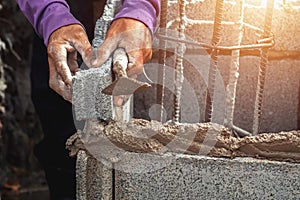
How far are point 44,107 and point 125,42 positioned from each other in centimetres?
110

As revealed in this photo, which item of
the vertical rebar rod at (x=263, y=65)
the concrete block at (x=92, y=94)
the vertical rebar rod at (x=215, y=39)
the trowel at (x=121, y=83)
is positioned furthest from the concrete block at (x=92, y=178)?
the vertical rebar rod at (x=263, y=65)

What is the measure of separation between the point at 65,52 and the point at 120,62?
0.79ft

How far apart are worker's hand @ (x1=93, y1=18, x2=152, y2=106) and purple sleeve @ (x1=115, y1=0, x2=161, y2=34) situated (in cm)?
2

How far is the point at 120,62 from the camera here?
5.32 ft

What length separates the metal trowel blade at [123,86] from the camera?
5.15 ft

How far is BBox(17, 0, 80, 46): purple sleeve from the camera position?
1.81 m

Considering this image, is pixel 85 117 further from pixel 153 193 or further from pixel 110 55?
pixel 153 193

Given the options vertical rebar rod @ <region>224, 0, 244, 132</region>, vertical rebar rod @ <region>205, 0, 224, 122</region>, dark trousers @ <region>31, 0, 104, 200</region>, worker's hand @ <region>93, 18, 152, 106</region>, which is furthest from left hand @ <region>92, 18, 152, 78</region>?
dark trousers @ <region>31, 0, 104, 200</region>

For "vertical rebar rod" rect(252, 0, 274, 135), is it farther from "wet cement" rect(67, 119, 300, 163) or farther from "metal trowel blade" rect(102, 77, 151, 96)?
"metal trowel blade" rect(102, 77, 151, 96)

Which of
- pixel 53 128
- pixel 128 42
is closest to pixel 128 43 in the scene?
pixel 128 42

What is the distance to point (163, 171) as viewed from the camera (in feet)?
5.45

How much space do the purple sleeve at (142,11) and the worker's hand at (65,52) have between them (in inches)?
6.0

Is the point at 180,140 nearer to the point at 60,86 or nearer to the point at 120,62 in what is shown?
the point at 120,62

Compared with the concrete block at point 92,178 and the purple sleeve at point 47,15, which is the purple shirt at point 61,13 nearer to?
the purple sleeve at point 47,15
